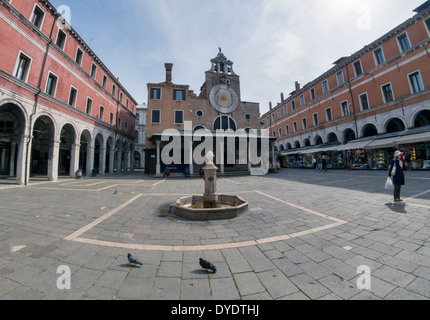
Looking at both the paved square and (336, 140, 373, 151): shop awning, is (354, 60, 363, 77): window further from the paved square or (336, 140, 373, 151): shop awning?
the paved square

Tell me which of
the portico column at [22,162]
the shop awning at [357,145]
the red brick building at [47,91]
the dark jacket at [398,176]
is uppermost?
the red brick building at [47,91]

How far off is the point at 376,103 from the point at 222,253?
25193 millimetres

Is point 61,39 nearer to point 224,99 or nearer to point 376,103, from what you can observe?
point 224,99

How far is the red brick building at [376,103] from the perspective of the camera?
1506cm

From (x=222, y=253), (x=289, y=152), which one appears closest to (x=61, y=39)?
(x=222, y=253)

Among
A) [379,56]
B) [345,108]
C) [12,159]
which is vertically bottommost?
[12,159]

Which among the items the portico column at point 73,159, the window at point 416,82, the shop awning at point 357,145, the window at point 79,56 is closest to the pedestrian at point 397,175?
the shop awning at point 357,145

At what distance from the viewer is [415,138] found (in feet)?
44.9

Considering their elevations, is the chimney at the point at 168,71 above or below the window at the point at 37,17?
above

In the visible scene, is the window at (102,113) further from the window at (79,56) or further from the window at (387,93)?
the window at (387,93)

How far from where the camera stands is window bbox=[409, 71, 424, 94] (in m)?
15.2

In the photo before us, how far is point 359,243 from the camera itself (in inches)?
118

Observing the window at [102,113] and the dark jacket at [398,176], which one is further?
the window at [102,113]

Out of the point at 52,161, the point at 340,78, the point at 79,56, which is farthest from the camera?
the point at 340,78
